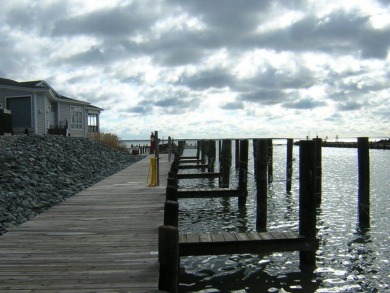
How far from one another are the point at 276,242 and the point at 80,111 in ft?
131

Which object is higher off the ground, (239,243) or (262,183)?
(262,183)

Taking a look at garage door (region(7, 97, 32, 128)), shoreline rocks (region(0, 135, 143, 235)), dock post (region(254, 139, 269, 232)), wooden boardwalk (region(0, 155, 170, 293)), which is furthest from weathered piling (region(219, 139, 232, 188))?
garage door (region(7, 97, 32, 128))

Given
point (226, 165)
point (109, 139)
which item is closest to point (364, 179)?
point (226, 165)

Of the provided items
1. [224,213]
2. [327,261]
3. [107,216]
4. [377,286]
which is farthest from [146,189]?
[377,286]

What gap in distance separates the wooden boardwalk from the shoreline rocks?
3.31 feet

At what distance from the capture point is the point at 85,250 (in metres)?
6.38

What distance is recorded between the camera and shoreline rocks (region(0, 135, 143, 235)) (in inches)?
414

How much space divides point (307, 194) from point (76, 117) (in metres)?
38.8

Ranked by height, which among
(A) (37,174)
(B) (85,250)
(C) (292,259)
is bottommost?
(C) (292,259)

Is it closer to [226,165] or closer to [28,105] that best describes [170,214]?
[226,165]

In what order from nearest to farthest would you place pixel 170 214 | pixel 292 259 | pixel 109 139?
pixel 170 214 → pixel 292 259 → pixel 109 139

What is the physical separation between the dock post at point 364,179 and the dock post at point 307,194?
442cm

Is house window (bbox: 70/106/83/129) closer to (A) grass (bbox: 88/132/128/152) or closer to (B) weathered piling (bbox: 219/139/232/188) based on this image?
(A) grass (bbox: 88/132/128/152)

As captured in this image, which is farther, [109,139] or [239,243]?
[109,139]
